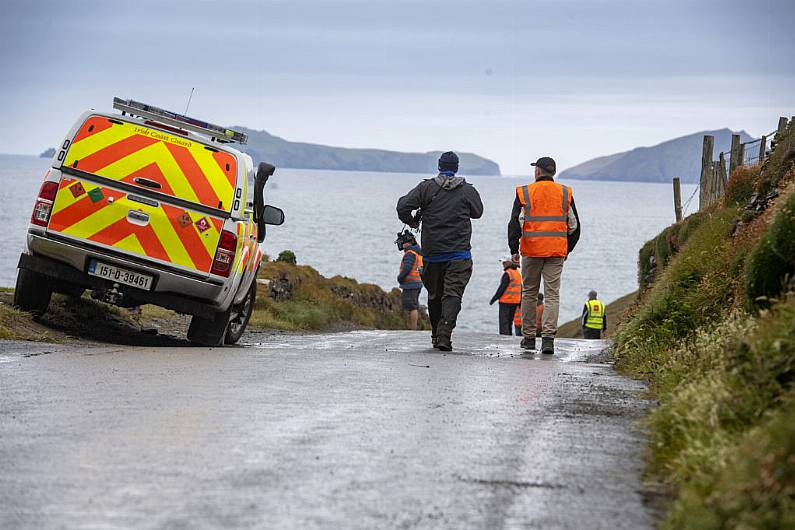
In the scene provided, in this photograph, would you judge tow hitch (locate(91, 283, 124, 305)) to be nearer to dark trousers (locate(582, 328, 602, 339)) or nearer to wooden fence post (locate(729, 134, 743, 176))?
wooden fence post (locate(729, 134, 743, 176))

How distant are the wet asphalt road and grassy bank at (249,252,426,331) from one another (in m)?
10.9

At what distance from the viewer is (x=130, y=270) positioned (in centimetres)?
1248

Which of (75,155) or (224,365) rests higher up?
(75,155)

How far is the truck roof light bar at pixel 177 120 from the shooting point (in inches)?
526

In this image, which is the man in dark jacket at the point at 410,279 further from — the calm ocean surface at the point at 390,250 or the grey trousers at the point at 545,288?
the calm ocean surface at the point at 390,250

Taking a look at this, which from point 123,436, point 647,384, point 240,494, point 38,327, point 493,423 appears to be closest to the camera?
point 240,494

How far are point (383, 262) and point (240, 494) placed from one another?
73451 millimetres

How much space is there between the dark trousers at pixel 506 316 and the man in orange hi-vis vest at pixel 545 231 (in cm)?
1189

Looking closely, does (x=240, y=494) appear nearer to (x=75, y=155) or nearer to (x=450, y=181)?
(x=75, y=155)

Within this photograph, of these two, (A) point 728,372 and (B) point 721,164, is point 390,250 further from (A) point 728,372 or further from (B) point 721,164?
(A) point 728,372

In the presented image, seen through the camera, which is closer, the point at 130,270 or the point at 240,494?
the point at 240,494

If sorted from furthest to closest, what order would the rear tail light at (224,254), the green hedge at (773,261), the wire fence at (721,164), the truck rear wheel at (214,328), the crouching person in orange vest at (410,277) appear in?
the crouching person in orange vest at (410,277) → the wire fence at (721,164) → the truck rear wheel at (214,328) → the rear tail light at (224,254) → the green hedge at (773,261)

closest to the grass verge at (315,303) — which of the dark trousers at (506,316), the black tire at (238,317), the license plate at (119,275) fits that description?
the dark trousers at (506,316)

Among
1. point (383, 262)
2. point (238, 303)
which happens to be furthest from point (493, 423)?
point (383, 262)
